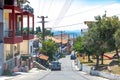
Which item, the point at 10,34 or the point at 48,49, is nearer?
the point at 10,34

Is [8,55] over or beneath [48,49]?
over

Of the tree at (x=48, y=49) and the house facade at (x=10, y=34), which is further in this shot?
the tree at (x=48, y=49)

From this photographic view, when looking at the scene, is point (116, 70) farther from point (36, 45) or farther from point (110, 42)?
point (36, 45)

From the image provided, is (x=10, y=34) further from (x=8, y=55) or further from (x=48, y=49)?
(x=48, y=49)

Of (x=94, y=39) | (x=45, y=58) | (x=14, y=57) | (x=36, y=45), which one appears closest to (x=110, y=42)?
(x=94, y=39)

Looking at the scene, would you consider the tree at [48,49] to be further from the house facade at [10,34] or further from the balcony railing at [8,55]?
the balcony railing at [8,55]

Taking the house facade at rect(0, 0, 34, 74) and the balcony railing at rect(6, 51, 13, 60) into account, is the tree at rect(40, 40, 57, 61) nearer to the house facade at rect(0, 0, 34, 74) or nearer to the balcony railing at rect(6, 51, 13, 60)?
the house facade at rect(0, 0, 34, 74)

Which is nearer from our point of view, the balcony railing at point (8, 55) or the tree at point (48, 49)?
the balcony railing at point (8, 55)

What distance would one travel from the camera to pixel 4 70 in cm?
4247

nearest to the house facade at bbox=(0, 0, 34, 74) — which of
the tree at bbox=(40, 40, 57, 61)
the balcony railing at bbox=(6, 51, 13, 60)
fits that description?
the balcony railing at bbox=(6, 51, 13, 60)

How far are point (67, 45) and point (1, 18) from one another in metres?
116

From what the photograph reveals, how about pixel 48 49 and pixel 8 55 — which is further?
pixel 48 49

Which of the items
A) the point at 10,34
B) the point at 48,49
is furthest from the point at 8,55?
the point at 48,49

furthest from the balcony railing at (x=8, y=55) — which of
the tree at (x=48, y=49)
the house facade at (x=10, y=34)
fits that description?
the tree at (x=48, y=49)
